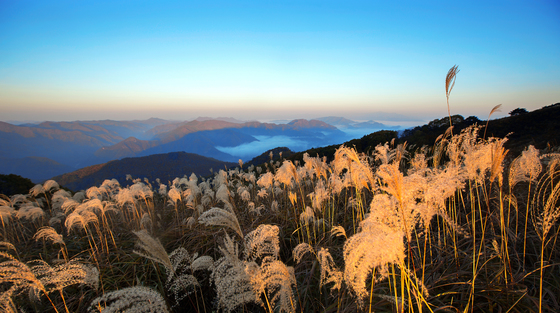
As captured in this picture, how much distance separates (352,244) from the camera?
5.13 feet

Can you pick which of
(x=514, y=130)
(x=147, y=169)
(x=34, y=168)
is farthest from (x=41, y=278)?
(x=34, y=168)

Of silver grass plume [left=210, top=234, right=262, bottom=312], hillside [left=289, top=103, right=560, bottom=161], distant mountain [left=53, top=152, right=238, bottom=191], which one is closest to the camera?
silver grass plume [left=210, top=234, right=262, bottom=312]

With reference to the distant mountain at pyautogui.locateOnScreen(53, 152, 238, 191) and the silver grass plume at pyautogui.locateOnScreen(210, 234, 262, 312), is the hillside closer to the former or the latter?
the silver grass plume at pyautogui.locateOnScreen(210, 234, 262, 312)

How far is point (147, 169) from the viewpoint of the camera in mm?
57188

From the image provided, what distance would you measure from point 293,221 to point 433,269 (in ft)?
8.95

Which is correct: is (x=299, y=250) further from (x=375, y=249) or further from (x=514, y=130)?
(x=514, y=130)

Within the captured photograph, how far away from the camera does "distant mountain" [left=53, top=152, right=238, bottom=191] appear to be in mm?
50750

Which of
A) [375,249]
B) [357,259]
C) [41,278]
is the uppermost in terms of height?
[375,249]

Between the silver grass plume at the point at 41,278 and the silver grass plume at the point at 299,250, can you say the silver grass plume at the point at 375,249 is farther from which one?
the silver grass plume at the point at 41,278

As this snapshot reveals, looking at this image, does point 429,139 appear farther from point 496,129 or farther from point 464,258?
point 464,258

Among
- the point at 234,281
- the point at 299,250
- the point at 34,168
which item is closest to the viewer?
the point at 234,281

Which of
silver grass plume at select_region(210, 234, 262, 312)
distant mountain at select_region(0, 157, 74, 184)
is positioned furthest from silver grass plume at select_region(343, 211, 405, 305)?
distant mountain at select_region(0, 157, 74, 184)

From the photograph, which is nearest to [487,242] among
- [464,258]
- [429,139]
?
[464,258]

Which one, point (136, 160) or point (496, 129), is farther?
point (136, 160)
